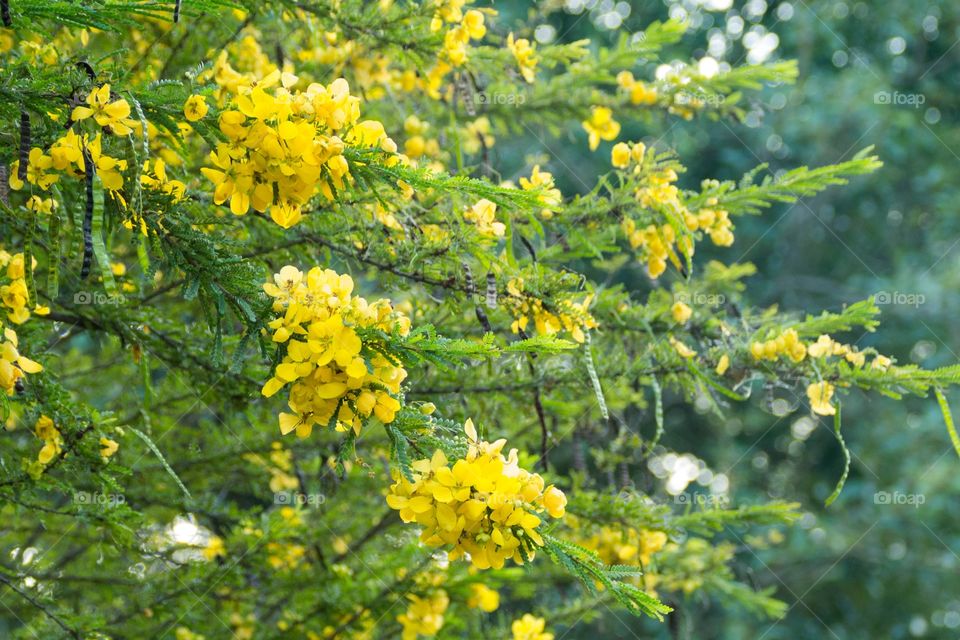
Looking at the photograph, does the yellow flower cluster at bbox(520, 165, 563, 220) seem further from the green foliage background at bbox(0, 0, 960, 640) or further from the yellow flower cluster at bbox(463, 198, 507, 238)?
the green foliage background at bbox(0, 0, 960, 640)

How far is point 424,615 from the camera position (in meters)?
2.83

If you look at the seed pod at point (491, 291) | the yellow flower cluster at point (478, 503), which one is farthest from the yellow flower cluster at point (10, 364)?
the seed pod at point (491, 291)

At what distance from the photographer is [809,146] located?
8.00 m

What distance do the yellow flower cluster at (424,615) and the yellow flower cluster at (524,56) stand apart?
4.95 feet

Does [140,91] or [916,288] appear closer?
[140,91]

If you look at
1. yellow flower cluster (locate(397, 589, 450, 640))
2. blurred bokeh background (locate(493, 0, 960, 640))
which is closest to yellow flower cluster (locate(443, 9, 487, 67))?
yellow flower cluster (locate(397, 589, 450, 640))

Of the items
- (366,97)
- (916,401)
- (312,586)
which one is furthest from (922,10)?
(312,586)

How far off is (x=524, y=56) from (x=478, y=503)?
157 centimetres

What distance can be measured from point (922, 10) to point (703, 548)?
6.52 metres

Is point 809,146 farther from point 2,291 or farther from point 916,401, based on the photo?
point 2,291

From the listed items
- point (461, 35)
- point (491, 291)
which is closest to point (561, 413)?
point (491, 291)

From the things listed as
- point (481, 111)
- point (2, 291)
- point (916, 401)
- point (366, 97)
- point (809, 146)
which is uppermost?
point (2, 291)

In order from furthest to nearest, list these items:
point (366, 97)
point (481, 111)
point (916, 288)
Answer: point (916, 288), point (481, 111), point (366, 97)

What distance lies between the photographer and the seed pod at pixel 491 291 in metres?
1.80
